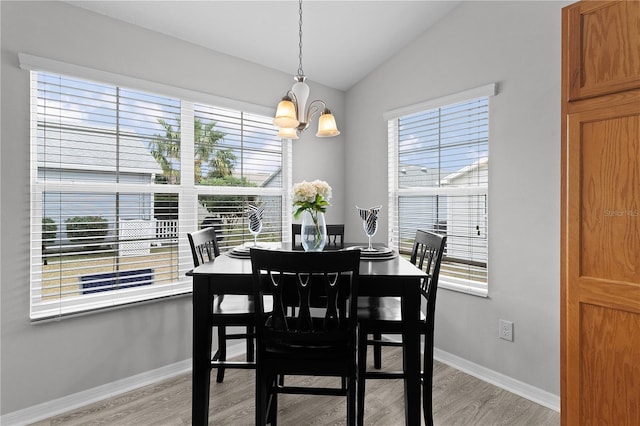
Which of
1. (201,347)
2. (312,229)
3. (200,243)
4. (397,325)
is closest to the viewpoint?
(201,347)

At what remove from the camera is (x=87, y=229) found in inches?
90.1

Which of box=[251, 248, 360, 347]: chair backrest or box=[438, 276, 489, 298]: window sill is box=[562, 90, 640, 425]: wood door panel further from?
box=[251, 248, 360, 347]: chair backrest

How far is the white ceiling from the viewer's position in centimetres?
238

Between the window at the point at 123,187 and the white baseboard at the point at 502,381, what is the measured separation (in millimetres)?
1887

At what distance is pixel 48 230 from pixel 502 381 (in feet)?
10.0

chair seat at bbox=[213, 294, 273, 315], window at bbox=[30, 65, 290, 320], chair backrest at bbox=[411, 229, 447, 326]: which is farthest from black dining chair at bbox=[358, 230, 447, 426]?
window at bbox=[30, 65, 290, 320]

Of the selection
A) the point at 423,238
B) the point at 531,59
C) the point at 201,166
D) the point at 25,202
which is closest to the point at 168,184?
the point at 201,166

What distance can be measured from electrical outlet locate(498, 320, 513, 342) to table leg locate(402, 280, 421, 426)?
3.62 feet

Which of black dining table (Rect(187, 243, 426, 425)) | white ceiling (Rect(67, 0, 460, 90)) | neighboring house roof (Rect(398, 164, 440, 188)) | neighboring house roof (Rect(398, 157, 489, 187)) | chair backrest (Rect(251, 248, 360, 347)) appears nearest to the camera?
chair backrest (Rect(251, 248, 360, 347))

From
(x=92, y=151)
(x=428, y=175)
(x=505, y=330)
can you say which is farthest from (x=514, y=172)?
(x=92, y=151)

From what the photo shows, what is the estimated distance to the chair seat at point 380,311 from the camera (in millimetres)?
1857

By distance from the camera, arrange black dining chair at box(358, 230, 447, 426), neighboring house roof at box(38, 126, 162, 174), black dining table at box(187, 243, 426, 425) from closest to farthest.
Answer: black dining table at box(187, 243, 426, 425)
black dining chair at box(358, 230, 447, 426)
neighboring house roof at box(38, 126, 162, 174)

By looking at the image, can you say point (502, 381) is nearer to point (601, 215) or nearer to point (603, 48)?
point (601, 215)

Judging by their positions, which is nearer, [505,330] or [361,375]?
[361,375]
